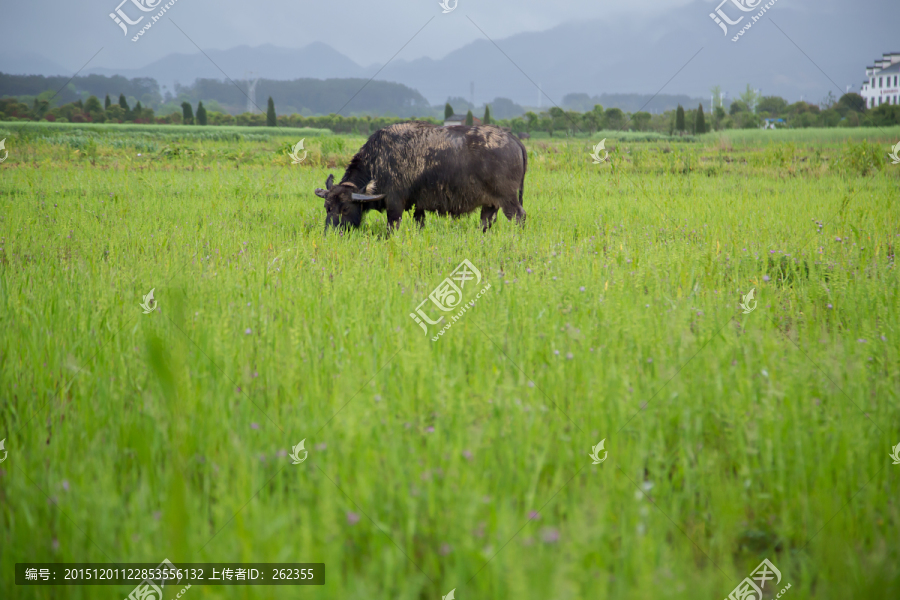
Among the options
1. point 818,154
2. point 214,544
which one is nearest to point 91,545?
point 214,544

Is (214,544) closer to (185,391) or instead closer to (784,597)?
(185,391)

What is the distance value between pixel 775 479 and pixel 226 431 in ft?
7.43

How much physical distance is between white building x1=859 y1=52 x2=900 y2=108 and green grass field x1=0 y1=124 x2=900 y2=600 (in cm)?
9437

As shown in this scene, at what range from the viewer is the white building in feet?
246

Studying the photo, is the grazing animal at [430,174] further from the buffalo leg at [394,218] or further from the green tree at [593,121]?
the green tree at [593,121]

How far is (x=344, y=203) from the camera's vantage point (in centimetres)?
725

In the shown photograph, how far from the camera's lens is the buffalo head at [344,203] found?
712 centimetres

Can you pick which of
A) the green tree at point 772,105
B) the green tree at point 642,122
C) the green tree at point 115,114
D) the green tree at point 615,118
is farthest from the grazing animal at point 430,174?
the green tree at point 772,105

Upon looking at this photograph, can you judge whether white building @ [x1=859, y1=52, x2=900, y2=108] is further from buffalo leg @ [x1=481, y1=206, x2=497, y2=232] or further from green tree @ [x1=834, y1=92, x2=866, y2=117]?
buffalo leg @ [x1=481, y1=206, x2=497, y2=232]

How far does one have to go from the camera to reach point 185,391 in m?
2.39

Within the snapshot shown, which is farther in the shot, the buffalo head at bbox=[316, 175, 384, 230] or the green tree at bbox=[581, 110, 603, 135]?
the green tree at bbox=[581, 110, 603, 135]

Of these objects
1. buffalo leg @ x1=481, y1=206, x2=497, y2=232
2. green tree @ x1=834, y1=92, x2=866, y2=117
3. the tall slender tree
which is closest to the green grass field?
buffalo leg @ x1=481, y1=206, x2=497, y2=232

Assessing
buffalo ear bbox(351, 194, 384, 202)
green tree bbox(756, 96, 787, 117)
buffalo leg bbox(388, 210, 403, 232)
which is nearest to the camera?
buffalo ear bbox(351, 194, 384, 202)

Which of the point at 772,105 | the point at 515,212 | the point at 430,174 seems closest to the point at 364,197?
the point at 430,174
